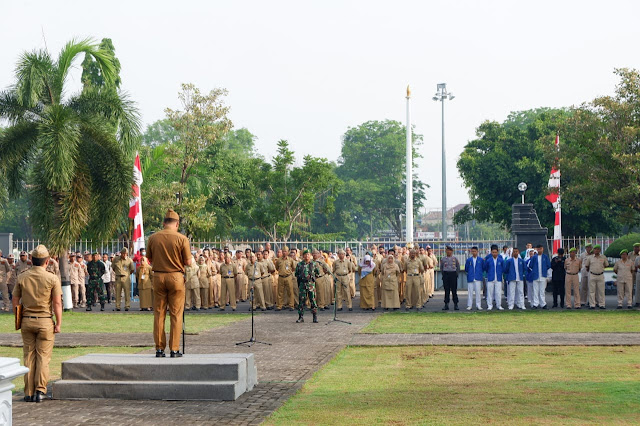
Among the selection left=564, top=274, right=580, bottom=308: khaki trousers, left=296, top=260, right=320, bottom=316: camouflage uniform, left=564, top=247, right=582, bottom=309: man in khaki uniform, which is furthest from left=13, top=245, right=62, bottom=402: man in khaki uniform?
left=564, top=274, right=580, bottom=308: khaki trousers

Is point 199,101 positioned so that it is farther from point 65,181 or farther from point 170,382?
point 170,382

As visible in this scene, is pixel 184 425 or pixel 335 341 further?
pixel 335 341

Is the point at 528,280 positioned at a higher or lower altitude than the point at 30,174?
lower

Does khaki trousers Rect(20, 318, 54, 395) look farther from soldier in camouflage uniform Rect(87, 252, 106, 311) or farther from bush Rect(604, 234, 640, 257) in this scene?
bush Rect(604, 234, 640, 257)

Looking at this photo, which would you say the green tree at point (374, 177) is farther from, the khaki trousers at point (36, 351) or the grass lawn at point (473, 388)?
the khaki trousers at point (36, 351)

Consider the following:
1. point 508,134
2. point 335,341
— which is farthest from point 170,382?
point 508,134

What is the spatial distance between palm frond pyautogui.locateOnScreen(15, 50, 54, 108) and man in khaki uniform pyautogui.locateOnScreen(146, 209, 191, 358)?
1511cm

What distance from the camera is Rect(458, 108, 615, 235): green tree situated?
45781 millimetres

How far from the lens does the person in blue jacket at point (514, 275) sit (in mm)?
23781

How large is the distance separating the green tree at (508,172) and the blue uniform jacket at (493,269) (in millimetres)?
22305

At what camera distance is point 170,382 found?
1030 centimetres

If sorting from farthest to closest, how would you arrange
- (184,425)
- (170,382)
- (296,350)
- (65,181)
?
1. (65,181)
2. (296,350)
3. (170,382)
4. (184,425)

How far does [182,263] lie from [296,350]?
15.4 ft

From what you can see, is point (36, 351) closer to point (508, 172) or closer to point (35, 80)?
point (35, 80)
